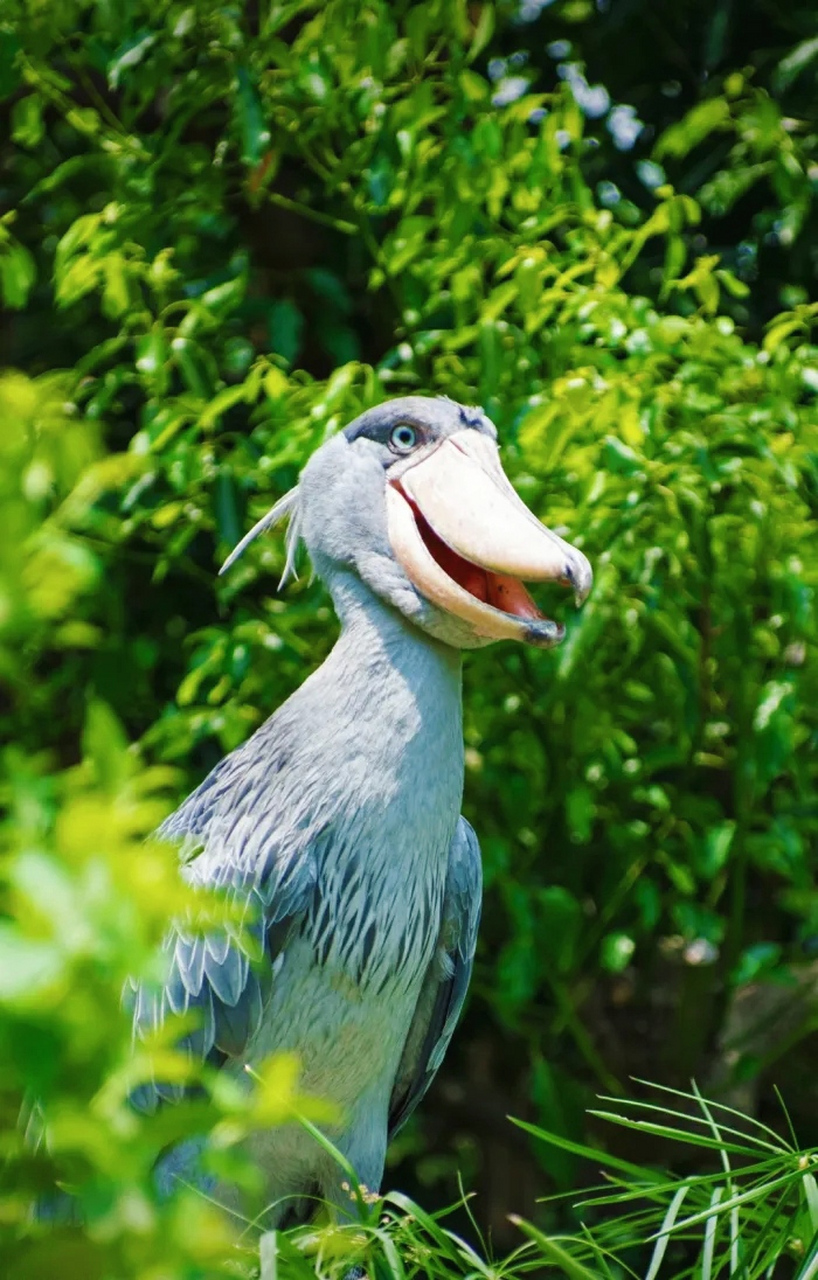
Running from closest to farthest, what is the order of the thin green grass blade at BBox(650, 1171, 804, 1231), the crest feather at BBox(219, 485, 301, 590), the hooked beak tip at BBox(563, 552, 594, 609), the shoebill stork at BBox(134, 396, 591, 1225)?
the thin green grass blade at BBox(650, 1171, 804, 1231)
the hooked beak tip at BBox(563, 552, 594, 609)
the shoebill stork at BBox(134, 396, 591, 1225)
the crest feather at BBox(219, 485, 301, 590)


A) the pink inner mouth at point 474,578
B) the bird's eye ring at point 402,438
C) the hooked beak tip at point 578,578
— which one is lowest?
the pink inner mouth at point 474,578

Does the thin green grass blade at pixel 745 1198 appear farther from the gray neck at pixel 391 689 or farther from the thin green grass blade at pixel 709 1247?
the gray neck at pixel 391 689

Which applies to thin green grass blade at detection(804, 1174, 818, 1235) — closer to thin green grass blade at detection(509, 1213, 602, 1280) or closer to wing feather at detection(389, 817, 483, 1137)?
thin green grass blade at detection(509, 1213, 602, 1280)

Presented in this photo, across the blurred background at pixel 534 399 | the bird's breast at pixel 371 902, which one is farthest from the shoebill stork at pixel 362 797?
the blurred background at pixel 534 399

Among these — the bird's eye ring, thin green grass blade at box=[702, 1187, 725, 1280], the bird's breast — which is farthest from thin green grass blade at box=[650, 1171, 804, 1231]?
the bird's eye ring

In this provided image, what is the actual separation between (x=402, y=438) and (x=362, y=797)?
410 mm

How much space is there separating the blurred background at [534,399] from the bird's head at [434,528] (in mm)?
376

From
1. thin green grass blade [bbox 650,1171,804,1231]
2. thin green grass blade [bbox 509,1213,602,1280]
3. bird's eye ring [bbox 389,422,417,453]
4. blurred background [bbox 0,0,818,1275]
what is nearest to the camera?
thin green grass blade [bbox 509,1213,602,1280]

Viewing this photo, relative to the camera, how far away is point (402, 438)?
178 cm

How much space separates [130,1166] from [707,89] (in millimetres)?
3043

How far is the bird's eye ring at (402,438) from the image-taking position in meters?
1.77

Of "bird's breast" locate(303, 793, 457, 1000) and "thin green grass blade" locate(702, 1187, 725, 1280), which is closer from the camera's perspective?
"thin green grass blade" locate(702, 1187, 725, 1280)

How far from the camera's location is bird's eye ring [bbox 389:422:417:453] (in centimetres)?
177

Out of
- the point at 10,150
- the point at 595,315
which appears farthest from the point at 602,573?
the point at 10,150
